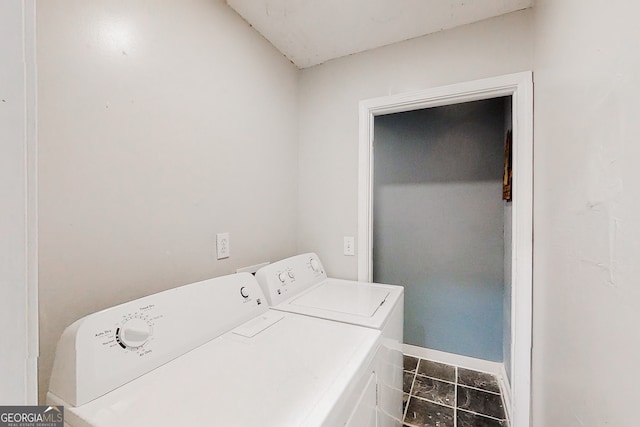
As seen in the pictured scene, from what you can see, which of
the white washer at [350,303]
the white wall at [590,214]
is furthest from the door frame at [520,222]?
the white washer at [350,303]

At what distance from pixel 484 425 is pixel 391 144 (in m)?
2.28

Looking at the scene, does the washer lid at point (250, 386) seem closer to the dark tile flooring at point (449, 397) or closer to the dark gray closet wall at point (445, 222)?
the dark tile flooring at point (449, 397)

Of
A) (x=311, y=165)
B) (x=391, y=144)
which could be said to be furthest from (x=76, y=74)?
(x=391, y=144)

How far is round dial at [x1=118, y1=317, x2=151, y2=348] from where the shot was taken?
81 centimetres

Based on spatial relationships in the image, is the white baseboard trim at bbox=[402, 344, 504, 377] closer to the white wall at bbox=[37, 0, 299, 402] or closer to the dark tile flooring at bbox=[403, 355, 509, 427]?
the dark tile flooring at bbox=[403, 355, 509, 427]

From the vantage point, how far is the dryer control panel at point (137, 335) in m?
0.70

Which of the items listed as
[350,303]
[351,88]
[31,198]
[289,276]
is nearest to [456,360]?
[350,303]

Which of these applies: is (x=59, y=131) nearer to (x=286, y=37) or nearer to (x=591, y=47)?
(x=286, y=37)

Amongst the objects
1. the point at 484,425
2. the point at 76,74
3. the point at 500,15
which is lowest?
the point at 484,425

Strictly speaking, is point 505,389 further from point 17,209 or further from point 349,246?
point 17,209

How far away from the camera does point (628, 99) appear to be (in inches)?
23.7

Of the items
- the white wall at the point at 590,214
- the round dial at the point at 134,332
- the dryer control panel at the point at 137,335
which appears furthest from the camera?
the round dial at the point at 134,332

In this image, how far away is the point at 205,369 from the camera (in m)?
0.84
